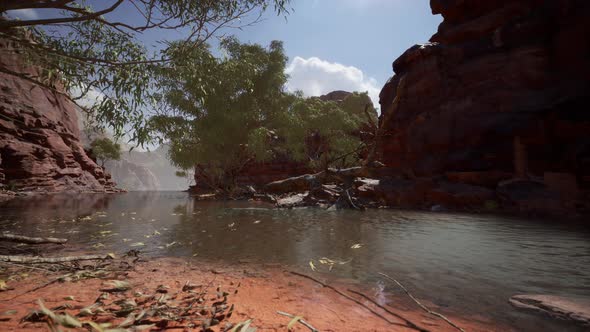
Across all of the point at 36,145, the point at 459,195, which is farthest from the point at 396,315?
the point at 36,145

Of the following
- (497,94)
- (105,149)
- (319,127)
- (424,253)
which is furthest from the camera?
(105,149)

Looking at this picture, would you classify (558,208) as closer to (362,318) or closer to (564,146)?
(564,146)

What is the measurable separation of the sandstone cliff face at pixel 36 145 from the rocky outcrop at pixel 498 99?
3574 centimetres

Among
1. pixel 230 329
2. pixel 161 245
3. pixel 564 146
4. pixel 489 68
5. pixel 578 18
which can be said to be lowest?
pixel 161 245

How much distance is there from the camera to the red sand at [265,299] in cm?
238

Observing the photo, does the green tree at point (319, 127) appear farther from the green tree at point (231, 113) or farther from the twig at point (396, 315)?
the twig at point (396, 315)

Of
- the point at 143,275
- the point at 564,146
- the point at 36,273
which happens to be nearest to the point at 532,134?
the point at 564,146

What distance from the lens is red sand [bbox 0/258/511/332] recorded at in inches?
93.6

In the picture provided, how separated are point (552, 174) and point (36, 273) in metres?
23.0

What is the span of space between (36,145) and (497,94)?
5075 centimetres

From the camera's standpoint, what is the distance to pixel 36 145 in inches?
1298

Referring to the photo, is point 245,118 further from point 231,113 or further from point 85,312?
point 85,312

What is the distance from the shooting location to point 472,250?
571cm

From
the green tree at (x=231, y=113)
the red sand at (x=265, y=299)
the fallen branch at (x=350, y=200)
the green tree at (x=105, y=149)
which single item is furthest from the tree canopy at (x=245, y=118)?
the green tree at (x=105, y=149)
